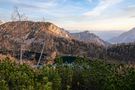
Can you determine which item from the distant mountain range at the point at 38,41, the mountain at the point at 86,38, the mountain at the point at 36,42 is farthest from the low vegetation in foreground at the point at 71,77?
the mountain at the point at 86,38

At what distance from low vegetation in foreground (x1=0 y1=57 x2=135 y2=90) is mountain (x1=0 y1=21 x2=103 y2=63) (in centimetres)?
825

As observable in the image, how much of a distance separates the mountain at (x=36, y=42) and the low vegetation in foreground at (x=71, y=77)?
8.25 metres

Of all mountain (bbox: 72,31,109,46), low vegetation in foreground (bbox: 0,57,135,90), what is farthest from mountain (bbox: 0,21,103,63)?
low vegetation in foreground (bbox: 0,57,135,90)

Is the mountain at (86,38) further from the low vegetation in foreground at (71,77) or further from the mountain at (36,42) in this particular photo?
the low vegetation in foreground at (71,77)

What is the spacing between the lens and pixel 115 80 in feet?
34.9

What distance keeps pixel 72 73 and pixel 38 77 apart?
4.61 feet

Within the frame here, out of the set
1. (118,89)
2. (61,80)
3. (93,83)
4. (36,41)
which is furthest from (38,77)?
(36,41)

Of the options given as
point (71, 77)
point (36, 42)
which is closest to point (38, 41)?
point (36, 42)

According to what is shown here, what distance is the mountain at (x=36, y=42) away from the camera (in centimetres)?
4242

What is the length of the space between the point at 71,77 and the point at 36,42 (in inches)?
2692

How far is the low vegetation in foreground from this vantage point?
34.5ft

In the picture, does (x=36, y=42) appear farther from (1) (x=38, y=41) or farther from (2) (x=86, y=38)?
(2) (x=86, y=38)

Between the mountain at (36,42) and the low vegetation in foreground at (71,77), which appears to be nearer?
the low vegetation in foreground at (71,77)

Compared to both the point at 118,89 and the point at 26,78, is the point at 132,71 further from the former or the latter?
the point at 26,78
